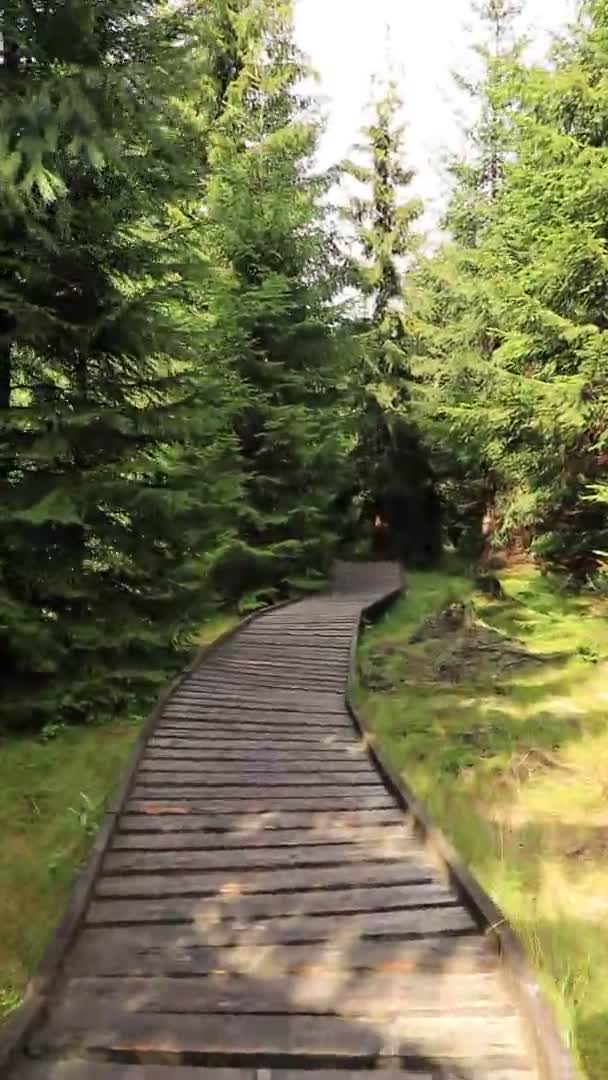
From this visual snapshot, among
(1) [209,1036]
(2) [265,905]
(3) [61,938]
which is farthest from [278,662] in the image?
(1) [209,1036]

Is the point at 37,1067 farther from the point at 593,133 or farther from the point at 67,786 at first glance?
the point at 593,133

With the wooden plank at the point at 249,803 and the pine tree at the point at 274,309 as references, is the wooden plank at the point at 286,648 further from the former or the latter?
the wooden plank at the point at 249,803

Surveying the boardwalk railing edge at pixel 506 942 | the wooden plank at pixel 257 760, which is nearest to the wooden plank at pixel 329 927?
the boardwalk railing edge at pixel 506 942

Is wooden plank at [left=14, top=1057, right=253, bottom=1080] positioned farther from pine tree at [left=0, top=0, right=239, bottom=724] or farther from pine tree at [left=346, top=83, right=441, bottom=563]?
pine tree at [left=346, top=83, right=441, bottom=563]

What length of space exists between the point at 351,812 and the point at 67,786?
2999mm

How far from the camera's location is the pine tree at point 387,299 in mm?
23938

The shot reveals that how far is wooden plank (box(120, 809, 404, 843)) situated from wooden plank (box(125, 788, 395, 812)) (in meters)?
0.09

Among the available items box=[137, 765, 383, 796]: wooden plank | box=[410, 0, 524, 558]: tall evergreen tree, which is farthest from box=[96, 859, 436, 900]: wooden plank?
box=[410, 0, 524, 558]: tall evergreen tree

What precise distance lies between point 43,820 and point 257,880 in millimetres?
2785

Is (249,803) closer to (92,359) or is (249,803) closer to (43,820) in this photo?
(43,820)

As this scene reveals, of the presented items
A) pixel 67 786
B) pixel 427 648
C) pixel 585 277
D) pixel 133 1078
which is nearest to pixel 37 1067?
pixel 133 1078

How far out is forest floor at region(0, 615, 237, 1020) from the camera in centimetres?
477

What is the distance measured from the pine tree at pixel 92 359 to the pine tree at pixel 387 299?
594 inches

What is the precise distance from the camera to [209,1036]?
315 cm
